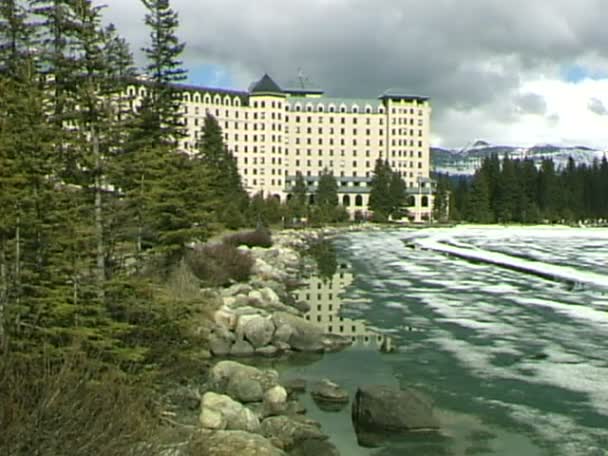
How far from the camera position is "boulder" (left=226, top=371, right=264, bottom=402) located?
14.1m

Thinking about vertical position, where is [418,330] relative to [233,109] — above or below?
below

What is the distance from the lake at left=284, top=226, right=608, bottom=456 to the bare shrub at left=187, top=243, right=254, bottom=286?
3061mm

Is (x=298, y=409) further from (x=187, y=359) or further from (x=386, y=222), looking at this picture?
(x=386, y=222)

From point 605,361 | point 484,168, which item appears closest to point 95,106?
point 605,361

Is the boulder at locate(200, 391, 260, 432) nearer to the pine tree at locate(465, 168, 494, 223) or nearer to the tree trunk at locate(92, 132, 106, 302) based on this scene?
the tree trunk at locate(92, 132, 106, 302)

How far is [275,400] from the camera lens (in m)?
13.7

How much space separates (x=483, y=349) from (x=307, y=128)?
15570 centimetres

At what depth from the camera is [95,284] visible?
39.2 ft

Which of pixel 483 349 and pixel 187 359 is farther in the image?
pixel 483 349

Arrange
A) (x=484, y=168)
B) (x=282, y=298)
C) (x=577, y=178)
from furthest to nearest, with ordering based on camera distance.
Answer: (x=577, y=178), (x=484, y=168), (x=282, y=298)

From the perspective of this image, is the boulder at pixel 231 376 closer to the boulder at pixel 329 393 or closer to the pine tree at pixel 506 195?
the boulder at pixel 329 393

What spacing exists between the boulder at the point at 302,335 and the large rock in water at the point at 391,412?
239 inches

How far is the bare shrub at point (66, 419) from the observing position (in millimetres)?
5715

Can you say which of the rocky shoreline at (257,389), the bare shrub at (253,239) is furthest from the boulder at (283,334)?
the bare shrub at (253,239)
